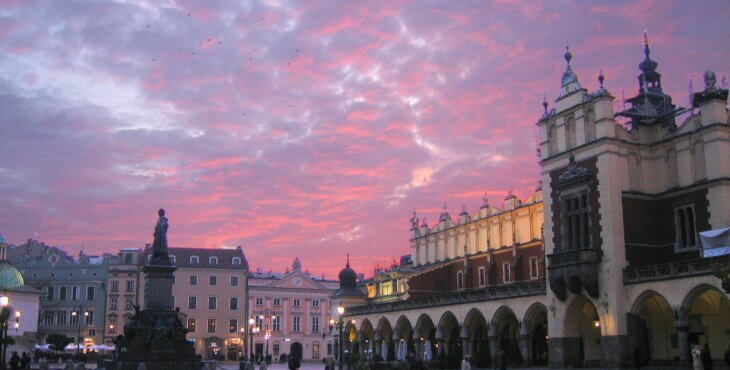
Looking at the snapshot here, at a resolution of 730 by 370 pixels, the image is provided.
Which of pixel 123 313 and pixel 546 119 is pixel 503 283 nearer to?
pixel 546 119

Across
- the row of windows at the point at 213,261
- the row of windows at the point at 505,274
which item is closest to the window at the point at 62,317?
the row of windows at the point at 213,261

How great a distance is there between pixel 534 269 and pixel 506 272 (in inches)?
157

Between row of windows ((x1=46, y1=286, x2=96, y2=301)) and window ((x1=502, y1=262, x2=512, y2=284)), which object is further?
row of windows ((x1=46, y1=286, x2=96, y2=301))

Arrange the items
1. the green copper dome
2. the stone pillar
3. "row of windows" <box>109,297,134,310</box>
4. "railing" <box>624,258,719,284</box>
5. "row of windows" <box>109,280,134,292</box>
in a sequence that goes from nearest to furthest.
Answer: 1. "railing" <box>624,258,719,284</box>
2. the stone pillar
3. the green copper dome
4. "row of windows" <box>109,297,134,310</box>
5. "row of windows" <box>109,280,134,292</box>

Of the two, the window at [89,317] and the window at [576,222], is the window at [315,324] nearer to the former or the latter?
the window at [89,317]

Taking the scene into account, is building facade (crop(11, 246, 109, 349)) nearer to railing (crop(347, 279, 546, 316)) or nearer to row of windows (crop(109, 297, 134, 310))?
row of windows (crop(109, 297, 134, 310))

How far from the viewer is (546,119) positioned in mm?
56188

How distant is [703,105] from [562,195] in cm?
1070

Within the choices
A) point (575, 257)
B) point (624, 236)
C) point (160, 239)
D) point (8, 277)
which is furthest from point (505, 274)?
point (8, 277)

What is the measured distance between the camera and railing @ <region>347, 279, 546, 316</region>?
56772 mm

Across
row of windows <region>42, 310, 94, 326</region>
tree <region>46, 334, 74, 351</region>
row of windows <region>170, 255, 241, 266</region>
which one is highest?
row of windows <region>170, 255, 241, 266</region>

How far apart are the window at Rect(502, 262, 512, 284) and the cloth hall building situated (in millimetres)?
7703

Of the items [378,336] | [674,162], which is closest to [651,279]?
[674,162]

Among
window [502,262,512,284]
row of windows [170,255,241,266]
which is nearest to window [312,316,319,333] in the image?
row of windows [170,255,241,266]
